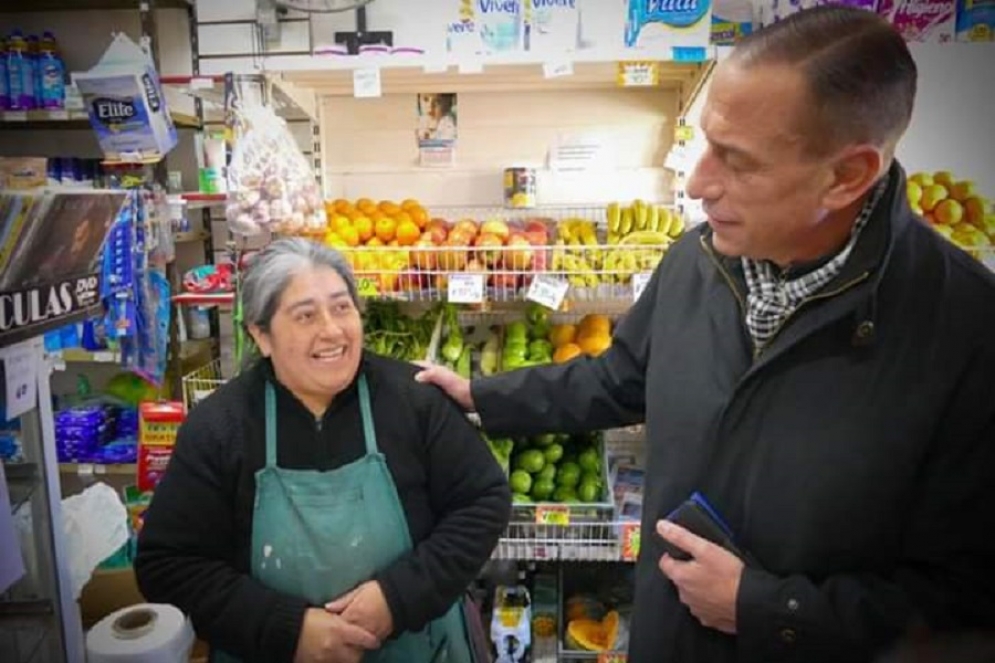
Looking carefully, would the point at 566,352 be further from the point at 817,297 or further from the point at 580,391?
the point at 817,297

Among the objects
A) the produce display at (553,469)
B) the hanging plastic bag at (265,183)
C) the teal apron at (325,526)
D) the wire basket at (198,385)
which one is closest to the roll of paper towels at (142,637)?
the wire basket at (198,385)

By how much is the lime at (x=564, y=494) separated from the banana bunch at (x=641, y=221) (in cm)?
80

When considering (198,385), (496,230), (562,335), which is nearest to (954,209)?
(562,335)

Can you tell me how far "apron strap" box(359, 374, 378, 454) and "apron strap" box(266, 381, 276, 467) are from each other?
0.18 m

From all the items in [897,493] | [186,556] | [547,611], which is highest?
[897,493]

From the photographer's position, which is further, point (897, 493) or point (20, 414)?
point (20, 414)

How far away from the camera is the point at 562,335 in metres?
2.46

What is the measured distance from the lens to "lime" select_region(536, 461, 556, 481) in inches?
88.5

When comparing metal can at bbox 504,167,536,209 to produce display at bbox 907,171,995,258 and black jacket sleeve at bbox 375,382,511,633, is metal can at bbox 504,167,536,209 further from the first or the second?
produce display at bbox 907,171,995,258

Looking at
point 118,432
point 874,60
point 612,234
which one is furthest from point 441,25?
point 118,432

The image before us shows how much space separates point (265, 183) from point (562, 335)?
1093mm

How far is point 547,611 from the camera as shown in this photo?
2531 millimetres

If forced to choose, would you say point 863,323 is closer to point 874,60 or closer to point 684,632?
point 874,60

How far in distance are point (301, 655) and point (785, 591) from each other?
90 centimetres
